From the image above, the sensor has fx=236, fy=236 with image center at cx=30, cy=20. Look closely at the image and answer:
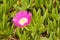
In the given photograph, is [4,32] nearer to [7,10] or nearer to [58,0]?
[7,10]

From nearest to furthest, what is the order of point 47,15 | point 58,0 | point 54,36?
1. point 54,36
2. point 47,15
3. point 58,0

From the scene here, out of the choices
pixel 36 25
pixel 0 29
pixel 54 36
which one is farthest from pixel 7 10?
pixel 54 36

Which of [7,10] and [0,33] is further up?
[7,10]
